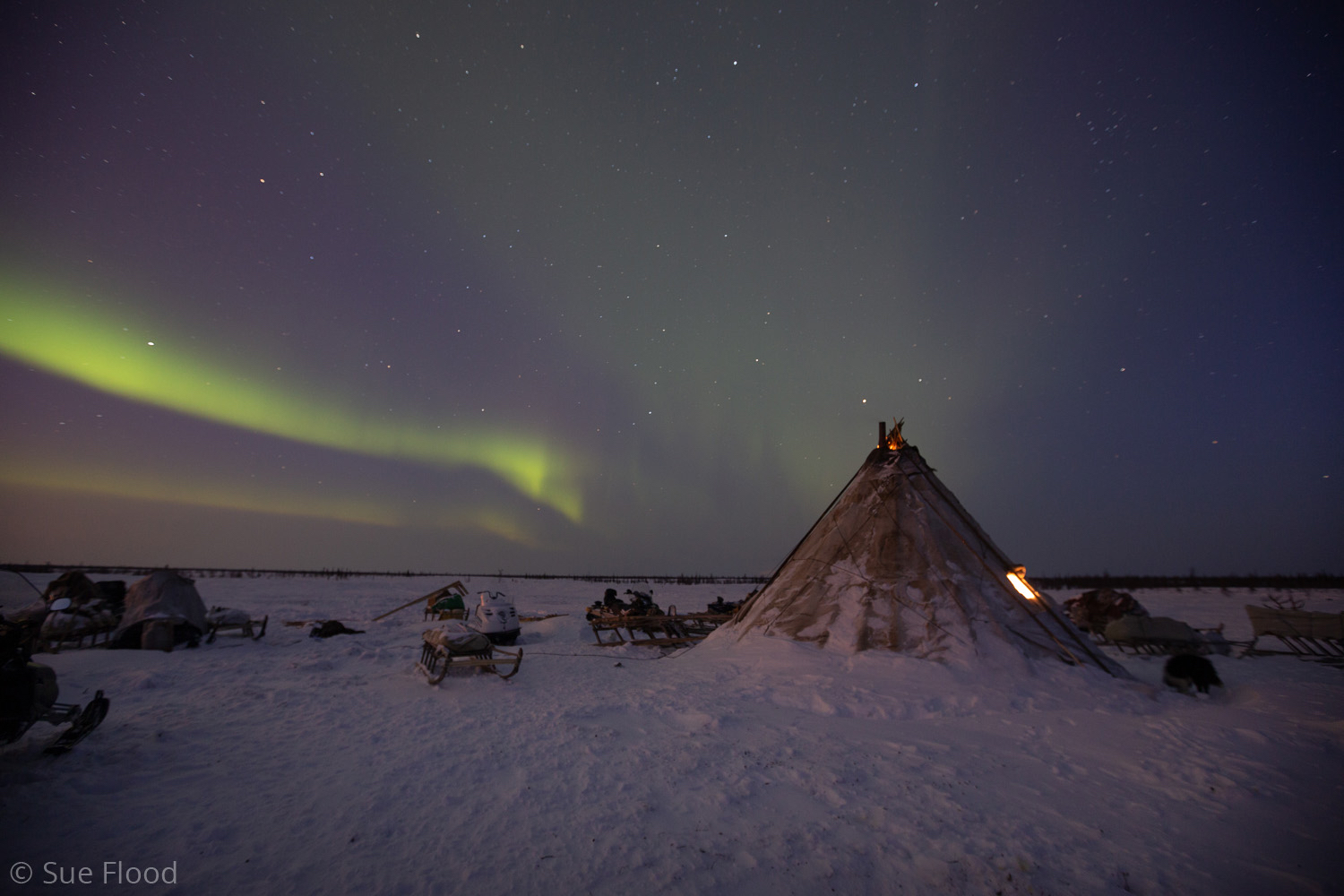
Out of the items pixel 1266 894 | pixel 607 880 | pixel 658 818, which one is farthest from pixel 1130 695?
pixel 607 880

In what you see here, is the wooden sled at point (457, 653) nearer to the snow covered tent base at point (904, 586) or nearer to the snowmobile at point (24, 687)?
the snowmobile at point (24, 687)

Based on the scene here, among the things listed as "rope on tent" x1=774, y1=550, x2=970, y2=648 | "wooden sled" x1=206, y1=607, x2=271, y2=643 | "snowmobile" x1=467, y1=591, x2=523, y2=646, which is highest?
"rope on tent" x1=774, y1=550, x2=970, y2=648

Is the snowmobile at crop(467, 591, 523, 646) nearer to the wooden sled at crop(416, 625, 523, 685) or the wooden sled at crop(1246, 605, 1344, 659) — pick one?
the wooden sled at crop(416, 625, 523, 685)

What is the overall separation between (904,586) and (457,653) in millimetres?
8539

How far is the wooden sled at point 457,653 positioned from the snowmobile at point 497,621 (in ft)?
10.0

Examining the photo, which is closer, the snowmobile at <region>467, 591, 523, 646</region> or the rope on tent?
the rope on tent

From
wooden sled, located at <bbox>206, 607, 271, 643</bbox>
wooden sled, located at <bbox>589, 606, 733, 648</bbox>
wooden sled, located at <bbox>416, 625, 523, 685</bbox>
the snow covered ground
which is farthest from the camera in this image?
wooden sled, located at <bbox>589, 606, 733, 648</bbox>

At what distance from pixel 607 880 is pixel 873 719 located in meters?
4.66

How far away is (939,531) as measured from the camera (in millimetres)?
10508

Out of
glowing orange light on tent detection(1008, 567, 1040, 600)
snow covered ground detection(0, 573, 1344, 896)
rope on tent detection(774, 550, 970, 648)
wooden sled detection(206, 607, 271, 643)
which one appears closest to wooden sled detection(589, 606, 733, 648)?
rope on tent detection(774, 550, 970, 648)

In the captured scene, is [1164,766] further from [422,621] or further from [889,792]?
[422,621]

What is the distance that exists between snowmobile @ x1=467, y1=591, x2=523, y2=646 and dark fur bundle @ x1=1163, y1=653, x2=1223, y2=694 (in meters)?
13.3

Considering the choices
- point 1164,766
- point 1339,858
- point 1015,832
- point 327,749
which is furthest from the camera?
point 327,749

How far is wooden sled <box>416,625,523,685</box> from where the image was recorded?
916cm
